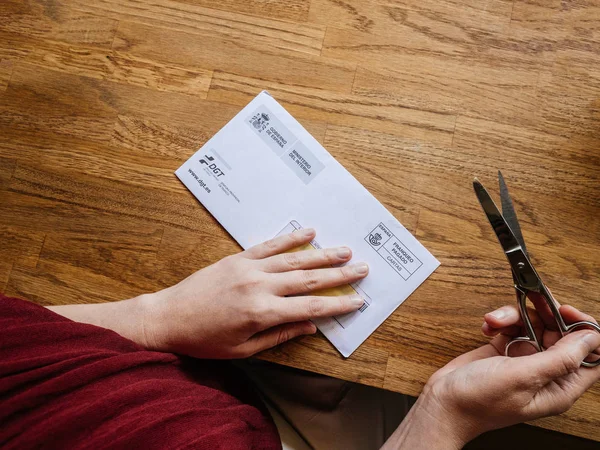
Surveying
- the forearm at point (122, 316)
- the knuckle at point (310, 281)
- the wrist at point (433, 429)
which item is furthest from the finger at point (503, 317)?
the forearm at point (122, 316)

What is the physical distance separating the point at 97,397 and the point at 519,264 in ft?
1.80

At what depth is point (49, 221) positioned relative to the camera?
76 cm

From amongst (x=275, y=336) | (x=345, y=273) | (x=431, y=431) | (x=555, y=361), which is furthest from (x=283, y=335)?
(x=555, y=361)

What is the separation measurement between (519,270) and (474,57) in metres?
0.31

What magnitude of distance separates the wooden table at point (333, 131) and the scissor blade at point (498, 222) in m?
0.06

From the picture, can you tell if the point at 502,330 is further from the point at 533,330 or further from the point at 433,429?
the point at 433,429

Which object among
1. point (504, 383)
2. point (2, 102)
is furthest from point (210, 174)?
point (504, 383)

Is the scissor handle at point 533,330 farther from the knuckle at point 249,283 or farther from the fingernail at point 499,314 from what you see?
the knuckle at point 249,283

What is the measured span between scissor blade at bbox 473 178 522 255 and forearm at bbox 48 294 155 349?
47 centimetres

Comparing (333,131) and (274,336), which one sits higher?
(333,131)

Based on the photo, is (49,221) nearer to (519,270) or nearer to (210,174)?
(210,174)

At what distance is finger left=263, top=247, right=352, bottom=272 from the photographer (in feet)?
2.29

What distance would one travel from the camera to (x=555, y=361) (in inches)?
23.0

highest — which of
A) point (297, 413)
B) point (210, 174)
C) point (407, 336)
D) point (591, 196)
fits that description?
point (591, 196)
